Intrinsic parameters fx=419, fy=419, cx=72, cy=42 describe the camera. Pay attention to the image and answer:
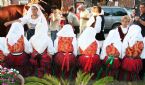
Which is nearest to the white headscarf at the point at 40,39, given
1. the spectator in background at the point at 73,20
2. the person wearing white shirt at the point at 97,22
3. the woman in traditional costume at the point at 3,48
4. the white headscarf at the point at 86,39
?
the woman in traditional costume at the point at 3,48

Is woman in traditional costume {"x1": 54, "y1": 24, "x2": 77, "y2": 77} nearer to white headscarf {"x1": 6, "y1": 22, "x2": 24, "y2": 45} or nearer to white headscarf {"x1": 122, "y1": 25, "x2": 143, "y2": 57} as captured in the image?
white headscarf {"x1": 6, "y1": 22, "x2": 24, "y2": 45}

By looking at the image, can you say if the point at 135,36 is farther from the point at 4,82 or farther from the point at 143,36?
the point at 4,82

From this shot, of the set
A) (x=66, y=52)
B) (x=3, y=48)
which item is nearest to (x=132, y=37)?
(x=66, y=52)

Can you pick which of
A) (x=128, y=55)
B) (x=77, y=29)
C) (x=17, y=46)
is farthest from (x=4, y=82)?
(x=77, y=29)

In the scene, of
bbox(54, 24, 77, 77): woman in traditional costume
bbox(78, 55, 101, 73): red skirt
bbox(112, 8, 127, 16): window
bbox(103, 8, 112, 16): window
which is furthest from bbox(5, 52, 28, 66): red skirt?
bbox(112, 8, 127, 16): window

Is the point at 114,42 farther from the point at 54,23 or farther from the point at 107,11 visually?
the point at 107,11

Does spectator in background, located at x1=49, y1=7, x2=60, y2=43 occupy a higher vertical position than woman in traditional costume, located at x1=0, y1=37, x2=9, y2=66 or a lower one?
lower

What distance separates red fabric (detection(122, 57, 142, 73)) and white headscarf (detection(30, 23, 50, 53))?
4.81 ft

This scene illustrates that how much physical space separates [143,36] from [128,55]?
817 millimetres

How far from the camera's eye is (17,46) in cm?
753

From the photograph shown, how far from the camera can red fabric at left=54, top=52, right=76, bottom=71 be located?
295 inches

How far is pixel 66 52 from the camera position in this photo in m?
7.61

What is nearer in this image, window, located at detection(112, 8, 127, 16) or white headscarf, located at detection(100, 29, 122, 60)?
white headscarf, located at detection(100, 29, 122, 60)

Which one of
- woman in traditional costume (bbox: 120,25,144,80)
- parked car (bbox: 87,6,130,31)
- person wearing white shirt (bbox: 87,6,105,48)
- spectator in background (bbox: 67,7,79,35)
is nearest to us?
woman in traditional costume (bbox: 120,25,144,80)
